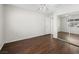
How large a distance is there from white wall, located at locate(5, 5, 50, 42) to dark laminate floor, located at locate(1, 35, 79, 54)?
13 centimetres

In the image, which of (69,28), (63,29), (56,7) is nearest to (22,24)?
(56,7)

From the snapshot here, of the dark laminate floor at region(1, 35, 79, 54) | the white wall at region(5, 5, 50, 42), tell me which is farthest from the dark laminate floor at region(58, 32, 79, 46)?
the white wall at region(5, 5, 50, 42)

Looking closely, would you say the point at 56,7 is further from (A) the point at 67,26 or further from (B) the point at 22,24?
(B) the point at 22,24

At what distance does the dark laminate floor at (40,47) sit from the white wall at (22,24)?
13 centimetres

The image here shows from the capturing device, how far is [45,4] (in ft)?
6.73

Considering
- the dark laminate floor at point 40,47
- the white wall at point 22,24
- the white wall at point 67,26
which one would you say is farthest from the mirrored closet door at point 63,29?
the white wall at point 22,24

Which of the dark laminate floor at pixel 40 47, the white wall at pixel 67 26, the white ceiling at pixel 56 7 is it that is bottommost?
the dark laminate floor at pixel 40 47

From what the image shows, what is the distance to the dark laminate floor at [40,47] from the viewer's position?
209 centimetres

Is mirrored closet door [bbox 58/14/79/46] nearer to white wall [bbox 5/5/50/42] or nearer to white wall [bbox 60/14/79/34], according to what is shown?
white wall [bbox 60/14/79/34]

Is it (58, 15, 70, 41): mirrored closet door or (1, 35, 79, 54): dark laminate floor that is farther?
(58, 15, 70, 41): mirrored closet door

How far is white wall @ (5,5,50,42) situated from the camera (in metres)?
2.10

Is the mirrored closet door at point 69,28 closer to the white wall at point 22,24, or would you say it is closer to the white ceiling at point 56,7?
the white ceiling at point 56,7

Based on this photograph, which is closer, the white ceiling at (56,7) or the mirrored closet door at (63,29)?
the white ceiling at (56,7)
